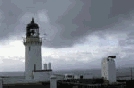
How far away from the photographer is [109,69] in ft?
121

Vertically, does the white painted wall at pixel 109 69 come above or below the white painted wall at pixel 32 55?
below

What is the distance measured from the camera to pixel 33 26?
45156 millimetres

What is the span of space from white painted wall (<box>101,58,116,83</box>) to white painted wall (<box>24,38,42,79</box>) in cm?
1063

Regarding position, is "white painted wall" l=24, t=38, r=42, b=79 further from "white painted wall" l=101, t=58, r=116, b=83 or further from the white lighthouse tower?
"white painted wall" l=101, t=58, r=116, b=83

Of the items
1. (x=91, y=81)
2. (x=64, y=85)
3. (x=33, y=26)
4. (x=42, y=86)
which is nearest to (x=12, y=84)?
(x=42, y=86)

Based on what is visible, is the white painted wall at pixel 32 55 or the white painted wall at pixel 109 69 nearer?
the white painted wall at pixel 109 69

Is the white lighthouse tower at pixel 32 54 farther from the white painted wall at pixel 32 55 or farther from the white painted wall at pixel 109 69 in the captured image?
the white painted wall at pixel 109 69

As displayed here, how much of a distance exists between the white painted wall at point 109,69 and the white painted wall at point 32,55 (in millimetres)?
10630

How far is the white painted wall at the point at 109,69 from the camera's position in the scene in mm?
36375

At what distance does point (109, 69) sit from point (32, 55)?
1247cm

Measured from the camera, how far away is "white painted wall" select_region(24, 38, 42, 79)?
145ft

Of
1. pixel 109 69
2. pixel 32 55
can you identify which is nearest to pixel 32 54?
pixel 32 55

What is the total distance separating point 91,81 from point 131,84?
4869mm

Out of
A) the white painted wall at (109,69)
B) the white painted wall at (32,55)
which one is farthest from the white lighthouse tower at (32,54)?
the white painted wall at (109,69)
